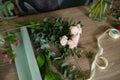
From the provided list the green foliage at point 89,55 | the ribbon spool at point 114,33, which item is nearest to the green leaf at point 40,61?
the green foliage at point 89,55

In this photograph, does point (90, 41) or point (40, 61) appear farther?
point (90, 41)

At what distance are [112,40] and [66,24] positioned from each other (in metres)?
0.26

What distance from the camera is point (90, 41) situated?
0.96m

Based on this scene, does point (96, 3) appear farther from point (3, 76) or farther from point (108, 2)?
point (3, 76)

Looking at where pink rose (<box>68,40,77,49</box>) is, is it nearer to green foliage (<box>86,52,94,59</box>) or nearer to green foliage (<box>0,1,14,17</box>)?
green foliage (<box>86,52,94,59</box>)

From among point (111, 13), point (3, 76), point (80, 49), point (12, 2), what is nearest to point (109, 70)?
point (80, 49)

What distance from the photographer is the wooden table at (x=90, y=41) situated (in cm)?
84

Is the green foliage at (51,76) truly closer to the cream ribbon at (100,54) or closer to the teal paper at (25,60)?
the teal paper at (25,60)

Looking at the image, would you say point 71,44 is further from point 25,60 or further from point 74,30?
point 25,60

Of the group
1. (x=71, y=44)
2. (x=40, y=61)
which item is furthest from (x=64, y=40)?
(x=40, y=61)

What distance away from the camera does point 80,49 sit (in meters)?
0.92

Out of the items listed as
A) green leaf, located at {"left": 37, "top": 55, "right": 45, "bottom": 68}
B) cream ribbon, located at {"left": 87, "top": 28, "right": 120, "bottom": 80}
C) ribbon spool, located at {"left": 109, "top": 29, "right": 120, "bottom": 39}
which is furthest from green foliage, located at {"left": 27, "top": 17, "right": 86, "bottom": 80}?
ribbon spool, located at {"left": 109, "top": 29, "right": 120, "bottom": 39}

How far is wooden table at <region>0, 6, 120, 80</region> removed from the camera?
84 cm

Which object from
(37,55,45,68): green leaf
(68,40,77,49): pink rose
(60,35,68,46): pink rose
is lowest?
(37,55,45,68): green leaf
